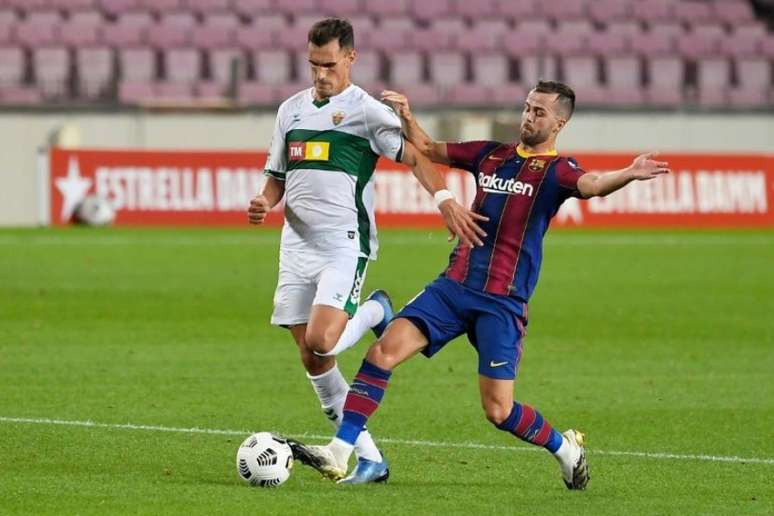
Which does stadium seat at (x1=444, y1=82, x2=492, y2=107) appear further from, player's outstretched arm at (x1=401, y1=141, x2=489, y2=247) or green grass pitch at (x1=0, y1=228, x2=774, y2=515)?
player's outstretched arm at (x1=401, y1=141, x2=489, y2=247)

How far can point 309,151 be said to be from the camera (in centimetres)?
802

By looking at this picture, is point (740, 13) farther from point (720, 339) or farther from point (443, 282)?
point (443, 282)

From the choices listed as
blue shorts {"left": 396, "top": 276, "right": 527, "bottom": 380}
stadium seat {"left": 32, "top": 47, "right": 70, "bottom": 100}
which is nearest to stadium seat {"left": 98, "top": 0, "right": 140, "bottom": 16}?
stadium seat {"left": 32, "top": 47, "right": 70, "bottom": 100}

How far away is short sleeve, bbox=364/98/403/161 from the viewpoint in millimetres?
7980

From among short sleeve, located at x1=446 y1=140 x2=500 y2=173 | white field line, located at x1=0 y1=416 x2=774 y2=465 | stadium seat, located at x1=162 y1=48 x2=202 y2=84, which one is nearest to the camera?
short sleeve, located at x1=446 y1=140 x2=500 y2=173

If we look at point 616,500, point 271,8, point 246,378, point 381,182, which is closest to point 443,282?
point 616,500

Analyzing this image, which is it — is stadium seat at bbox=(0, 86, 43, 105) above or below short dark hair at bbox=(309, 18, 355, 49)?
below

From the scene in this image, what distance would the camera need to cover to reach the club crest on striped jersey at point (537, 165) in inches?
302

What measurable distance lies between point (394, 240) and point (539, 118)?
16546 millimetres

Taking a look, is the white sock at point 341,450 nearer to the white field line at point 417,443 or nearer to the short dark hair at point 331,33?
the white field line at point 417,443

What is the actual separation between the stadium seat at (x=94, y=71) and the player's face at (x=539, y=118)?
21.0 meters

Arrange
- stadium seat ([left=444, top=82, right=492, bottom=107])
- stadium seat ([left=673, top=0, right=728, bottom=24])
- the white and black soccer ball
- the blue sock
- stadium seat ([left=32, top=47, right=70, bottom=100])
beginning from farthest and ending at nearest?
1. stadium seat ([left=673, top=0, right=728, bottom=24])
2. stadium seat ([left=444, top=82, right=492, bottom=107])
3. stadium seat ([left=32, top=47, right=70, bottom=100])
4. the white and black soccer ball
5. the blue sock

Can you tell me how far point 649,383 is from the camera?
11.7 m

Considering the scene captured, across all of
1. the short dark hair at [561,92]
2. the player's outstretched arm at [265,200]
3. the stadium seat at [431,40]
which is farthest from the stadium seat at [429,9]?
the short dark hair at [561,92]
